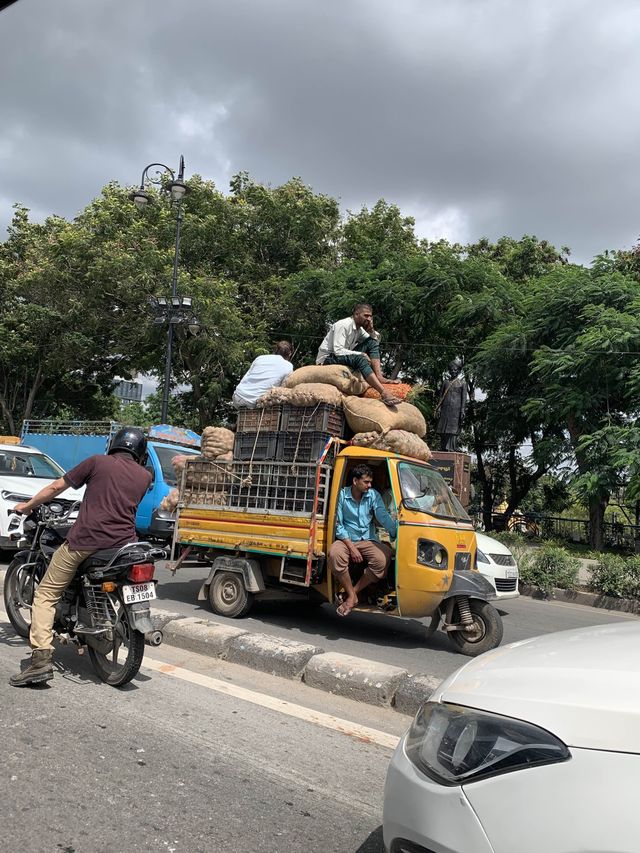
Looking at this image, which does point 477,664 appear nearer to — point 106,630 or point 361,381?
point 106,630

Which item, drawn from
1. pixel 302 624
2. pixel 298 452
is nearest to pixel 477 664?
pixel 298 452

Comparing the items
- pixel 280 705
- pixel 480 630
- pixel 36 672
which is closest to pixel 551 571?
pixel 480 630

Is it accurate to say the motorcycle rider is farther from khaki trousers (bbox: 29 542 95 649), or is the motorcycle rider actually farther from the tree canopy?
the tree canopy

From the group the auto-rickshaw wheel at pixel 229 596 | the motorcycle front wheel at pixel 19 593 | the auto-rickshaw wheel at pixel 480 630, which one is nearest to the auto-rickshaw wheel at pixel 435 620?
the auto-rickshaw wheel at pixel 480 630

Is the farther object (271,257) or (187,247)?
(271,257)

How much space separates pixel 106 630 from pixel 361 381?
13.4 feet

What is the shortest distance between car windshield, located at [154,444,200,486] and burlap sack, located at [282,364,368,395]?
535 centimetres

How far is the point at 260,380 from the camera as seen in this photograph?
26.0 feet

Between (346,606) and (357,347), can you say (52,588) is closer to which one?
(346,606)

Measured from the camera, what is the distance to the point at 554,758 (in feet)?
5.71

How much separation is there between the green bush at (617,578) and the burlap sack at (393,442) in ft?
19.9

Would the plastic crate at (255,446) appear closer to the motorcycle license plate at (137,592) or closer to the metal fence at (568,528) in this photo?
the motorcycle license plate at (137,592)

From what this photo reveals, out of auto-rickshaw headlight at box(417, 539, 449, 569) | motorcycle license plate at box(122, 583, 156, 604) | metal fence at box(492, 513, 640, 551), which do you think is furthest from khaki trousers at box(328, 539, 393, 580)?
metal fence at box(492, 513, 640, 551)

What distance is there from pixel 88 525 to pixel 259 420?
3.12 metres
